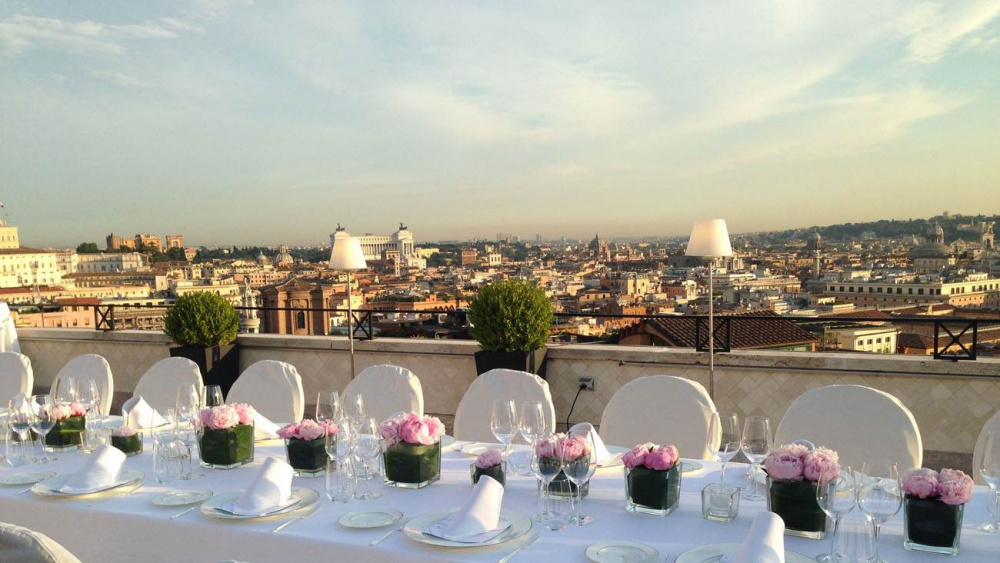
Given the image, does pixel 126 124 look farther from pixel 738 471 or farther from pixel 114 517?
pixel 738 471

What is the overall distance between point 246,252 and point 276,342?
19.7 ft

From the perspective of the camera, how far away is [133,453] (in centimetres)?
241

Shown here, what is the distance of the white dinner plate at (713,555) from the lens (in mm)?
1409

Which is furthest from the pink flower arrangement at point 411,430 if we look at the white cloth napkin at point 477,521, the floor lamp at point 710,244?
the floor lamp at point 710,244

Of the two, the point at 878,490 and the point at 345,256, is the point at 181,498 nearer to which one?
the point at 878,490

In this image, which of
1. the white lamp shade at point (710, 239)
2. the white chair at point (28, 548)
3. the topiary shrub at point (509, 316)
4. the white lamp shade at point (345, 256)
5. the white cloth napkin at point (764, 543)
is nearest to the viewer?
the white chair at point (28, 548)

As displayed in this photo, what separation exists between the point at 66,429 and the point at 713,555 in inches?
84.0

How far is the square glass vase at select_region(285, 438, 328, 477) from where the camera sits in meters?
2.09

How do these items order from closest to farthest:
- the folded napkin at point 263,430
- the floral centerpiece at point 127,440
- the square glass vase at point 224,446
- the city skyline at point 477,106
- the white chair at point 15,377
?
1. the square glass vase at point 224,446
2. the floral centerpiece at point 127,440
3. the folded napkin at point 263,430
4. the white chair at point 15,377
5. the city skyline at point 477,106

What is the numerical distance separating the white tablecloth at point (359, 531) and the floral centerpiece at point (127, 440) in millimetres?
381

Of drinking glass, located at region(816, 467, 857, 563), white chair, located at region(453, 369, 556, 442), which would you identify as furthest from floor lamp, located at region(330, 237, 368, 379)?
drinking glass, located at region(816, 467, 857, 563)

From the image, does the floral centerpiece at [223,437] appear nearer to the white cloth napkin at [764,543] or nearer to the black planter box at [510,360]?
the white cloth napkin at [764,543]

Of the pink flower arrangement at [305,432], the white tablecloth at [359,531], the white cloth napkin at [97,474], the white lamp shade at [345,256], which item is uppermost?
the white lamp shade at [345,256]

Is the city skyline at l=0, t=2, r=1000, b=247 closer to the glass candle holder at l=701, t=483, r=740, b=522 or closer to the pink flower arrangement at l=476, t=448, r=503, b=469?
the glass candle holder at l=701, t=483, r=740, b=522
